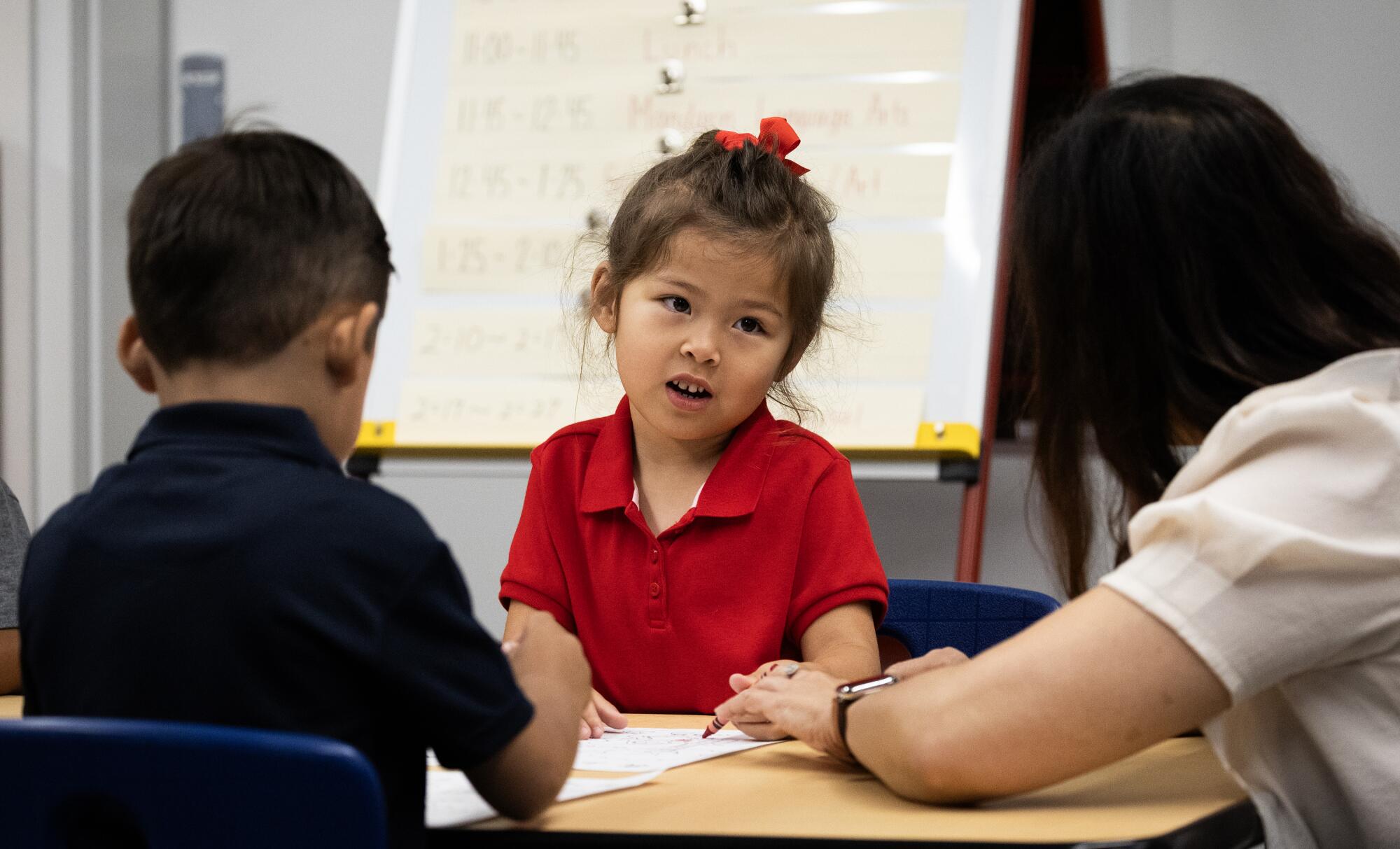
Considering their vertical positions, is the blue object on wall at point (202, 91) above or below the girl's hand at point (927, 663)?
above

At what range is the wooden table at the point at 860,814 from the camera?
732 millimetres

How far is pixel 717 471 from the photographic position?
4.65ft

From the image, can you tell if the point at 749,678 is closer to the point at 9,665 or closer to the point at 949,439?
the point at 9,665

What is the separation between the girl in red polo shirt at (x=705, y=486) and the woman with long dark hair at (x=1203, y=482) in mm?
319

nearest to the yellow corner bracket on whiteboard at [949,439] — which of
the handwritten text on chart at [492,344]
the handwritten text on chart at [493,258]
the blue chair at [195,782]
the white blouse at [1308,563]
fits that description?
the handwritten text on chart at [492,344]

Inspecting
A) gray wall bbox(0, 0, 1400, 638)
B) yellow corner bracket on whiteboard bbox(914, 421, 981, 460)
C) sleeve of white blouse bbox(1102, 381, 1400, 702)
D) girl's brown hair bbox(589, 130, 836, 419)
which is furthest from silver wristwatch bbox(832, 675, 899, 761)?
gray wall bbox(0, 0, 1400, 638)

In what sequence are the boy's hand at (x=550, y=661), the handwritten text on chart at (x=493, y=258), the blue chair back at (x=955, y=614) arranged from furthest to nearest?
the handwritten text on chart at (x=493, y=258) < the blue chair back at (x=955, y=614) < the boy's hand at (x=550, y=661)

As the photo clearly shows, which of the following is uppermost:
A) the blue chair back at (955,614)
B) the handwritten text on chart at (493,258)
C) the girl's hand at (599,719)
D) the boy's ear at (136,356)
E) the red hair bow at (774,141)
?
the red hair bow at (774,141)

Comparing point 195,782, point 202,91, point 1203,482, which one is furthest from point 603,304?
point 202,91

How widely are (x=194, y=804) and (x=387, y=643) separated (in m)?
0.12

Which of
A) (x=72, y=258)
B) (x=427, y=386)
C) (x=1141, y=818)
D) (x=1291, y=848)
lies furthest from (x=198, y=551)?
(x=72, y=258)

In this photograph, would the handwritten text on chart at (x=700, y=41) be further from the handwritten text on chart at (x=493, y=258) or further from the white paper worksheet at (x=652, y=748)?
the white paper worksheet at (x=652, y=748)

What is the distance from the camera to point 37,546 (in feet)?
2.55

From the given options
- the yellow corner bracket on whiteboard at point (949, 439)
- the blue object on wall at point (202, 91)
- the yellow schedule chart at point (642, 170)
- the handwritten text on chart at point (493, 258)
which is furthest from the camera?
the blue object on wall at point (202, 91)
